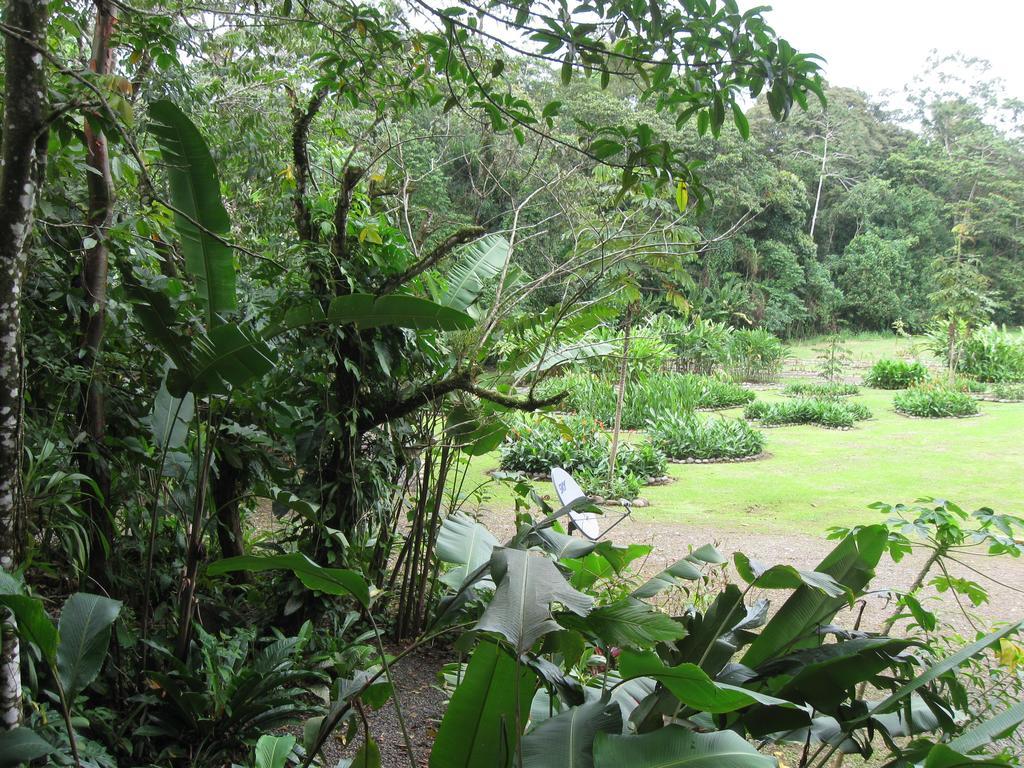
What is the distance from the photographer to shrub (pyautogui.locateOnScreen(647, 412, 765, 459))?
24.6 ft

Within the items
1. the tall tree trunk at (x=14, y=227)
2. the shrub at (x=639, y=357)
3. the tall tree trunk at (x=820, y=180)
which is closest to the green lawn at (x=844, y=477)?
the shrub at (x=639, y=357)

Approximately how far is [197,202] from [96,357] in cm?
59

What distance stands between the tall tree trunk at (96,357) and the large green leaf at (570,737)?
1405 mm

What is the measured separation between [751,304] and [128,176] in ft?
60.8

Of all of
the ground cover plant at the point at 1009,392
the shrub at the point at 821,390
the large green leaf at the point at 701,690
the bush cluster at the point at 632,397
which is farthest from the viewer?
the shrub at the point at 821,390

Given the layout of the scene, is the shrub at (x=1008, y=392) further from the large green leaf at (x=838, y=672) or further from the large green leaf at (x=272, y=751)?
the large green leaf at (x=272, y=751)

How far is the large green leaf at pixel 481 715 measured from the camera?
128 cm

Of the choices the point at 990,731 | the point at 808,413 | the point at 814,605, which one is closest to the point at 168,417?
the point at 814,605

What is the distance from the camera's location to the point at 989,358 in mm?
11492

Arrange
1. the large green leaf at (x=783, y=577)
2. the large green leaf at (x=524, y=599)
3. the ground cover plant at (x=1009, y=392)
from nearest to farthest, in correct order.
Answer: the large green leaf at (x=524, y=599)
the large green leaf at (x=783, y=577)
the ground cover plant at (x=1009, y=392)

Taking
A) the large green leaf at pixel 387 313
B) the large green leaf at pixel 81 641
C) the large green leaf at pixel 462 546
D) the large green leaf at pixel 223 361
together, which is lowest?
the large green leaf at pixel 81 641

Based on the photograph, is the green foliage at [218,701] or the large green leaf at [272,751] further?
the green foliage at [218,701]

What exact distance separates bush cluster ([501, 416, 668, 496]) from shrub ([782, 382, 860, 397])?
16.0 ft

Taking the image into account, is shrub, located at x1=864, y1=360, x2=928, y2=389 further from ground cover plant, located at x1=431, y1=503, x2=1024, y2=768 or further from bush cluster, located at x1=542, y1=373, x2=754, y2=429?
ground cover plant, located at x1=431, y1=503, x2=1024, y2=768
